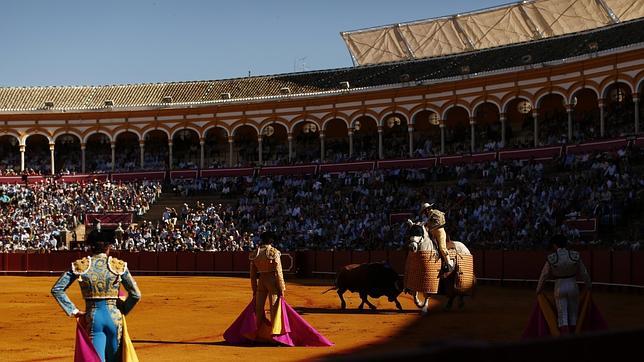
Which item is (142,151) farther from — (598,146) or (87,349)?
(87,349)

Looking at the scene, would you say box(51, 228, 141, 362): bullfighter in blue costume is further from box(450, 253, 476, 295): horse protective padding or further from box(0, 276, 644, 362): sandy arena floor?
box(450, 253, 476, 295): horse protective padding

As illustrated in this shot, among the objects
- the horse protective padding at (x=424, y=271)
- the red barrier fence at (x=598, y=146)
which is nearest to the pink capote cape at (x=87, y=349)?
the horse protective padding at (x=424, y=271)

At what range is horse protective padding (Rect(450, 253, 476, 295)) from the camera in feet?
48.5

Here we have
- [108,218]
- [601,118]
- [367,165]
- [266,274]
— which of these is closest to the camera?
[266,274]

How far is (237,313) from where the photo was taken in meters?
15.6

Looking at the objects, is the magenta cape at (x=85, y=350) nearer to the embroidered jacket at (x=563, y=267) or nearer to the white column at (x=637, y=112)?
the embroidered jacket at (x=563, y=267)

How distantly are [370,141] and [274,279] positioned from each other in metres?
31.7

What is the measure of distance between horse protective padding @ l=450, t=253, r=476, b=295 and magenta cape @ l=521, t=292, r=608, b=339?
537cm

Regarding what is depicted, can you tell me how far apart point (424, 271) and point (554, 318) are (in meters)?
5.05

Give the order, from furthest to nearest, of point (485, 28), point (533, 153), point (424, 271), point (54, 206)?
point (485, 28) → point (54, 206) → point (533, 153) → point (424, 271)

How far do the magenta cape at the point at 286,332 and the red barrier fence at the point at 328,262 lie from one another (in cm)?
1022

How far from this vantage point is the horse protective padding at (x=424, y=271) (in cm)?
1416

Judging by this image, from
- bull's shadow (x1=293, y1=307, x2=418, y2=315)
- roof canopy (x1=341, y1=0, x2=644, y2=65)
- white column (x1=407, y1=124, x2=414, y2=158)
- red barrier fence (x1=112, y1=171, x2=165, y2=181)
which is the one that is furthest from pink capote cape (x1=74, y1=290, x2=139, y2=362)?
roof canopy (x1=341, y1=0, x2=644, y2=65)

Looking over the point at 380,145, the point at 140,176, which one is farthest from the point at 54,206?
the point at 380,145
